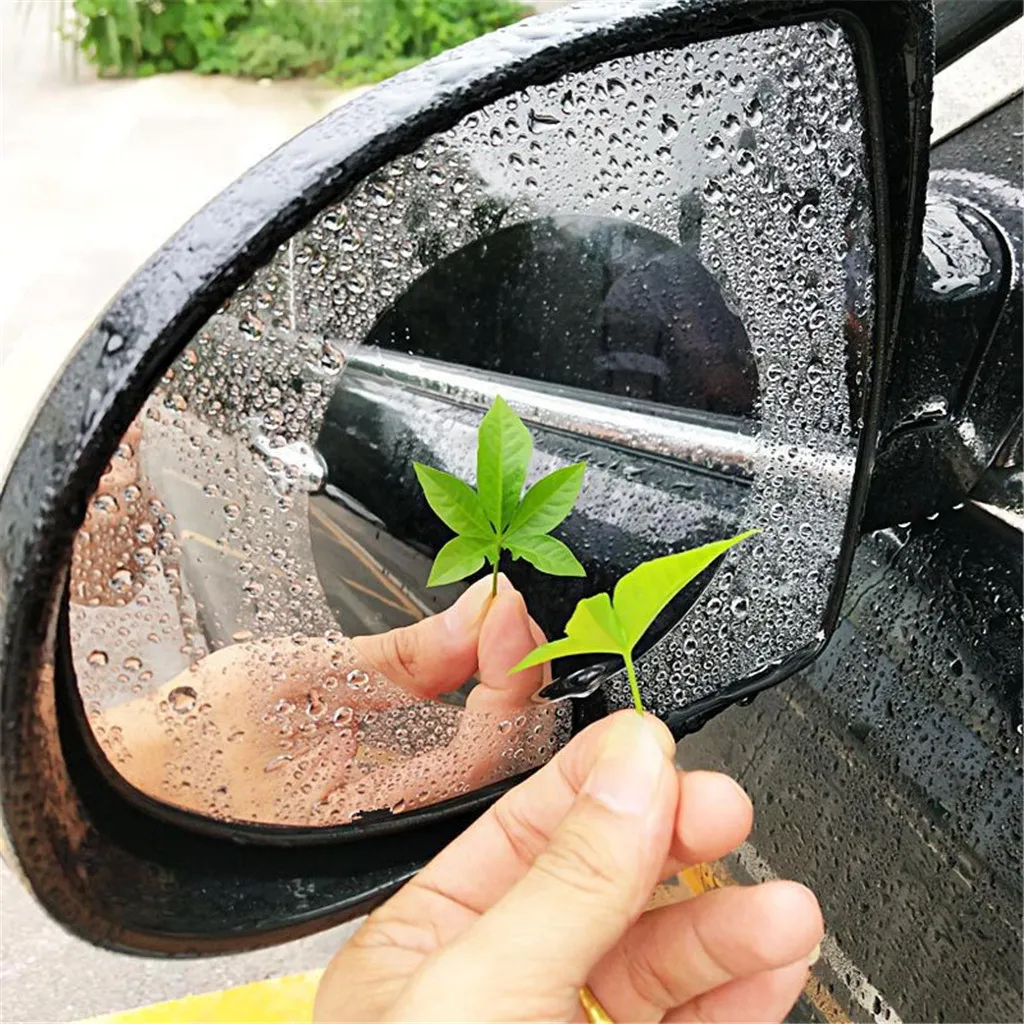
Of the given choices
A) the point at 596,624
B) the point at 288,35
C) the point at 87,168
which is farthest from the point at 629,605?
the point at 288,35

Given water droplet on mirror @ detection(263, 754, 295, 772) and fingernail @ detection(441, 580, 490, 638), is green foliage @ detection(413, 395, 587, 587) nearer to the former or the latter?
fingernail @ detection(441, 580, 490, 638)

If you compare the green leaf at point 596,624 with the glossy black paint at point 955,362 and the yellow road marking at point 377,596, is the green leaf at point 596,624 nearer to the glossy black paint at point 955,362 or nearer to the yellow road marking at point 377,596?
the yellow road marking at point 377,596

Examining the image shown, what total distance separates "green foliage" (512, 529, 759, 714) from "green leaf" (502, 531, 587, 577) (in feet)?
0.19

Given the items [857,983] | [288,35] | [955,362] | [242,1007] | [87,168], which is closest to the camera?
[955,362]

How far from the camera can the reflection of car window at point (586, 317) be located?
587 millimetres

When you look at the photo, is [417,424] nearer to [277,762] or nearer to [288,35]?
[277,762]

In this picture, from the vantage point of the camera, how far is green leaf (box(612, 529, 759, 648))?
0.52 metres

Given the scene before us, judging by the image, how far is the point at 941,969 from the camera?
872 mm

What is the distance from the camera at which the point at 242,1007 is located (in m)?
1.09

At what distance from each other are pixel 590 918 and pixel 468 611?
0.20 m

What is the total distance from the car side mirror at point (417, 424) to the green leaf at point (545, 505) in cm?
7

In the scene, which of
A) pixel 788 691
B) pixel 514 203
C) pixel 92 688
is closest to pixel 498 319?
pixel 514 203

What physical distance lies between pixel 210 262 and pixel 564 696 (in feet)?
1.31

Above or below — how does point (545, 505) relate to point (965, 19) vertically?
below
